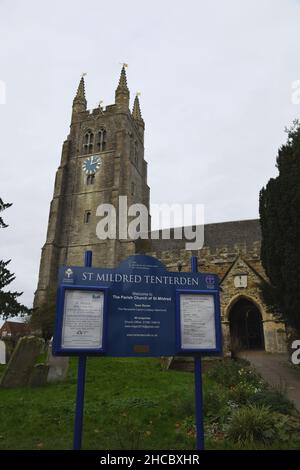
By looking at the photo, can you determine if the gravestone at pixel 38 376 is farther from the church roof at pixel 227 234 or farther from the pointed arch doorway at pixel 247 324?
the church roof at pixel 227 234

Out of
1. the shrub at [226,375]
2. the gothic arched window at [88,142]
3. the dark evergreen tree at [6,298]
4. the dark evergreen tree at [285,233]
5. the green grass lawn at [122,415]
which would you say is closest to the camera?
the green grass lawn at [122,415]

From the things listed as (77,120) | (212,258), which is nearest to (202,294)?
(212,258)

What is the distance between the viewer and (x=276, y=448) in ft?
16.6

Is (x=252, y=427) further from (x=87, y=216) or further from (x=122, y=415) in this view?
(x=87, y=216)

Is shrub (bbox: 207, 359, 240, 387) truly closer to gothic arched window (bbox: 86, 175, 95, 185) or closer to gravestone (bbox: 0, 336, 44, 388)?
gravestone (bbox: 0, 336, 44, 388)

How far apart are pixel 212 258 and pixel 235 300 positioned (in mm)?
3875

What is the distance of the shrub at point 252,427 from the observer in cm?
538

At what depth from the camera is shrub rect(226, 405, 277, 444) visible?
5375 millimetres

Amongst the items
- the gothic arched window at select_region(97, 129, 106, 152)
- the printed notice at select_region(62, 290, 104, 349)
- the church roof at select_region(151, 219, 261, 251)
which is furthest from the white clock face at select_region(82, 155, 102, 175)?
the printed notice at select_region(62, 290, 104, 349)

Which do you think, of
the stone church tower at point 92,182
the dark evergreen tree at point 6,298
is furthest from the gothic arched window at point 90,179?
the dark evergreen tree at point 6,298

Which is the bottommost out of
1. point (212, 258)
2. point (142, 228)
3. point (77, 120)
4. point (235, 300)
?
point (235, 300)

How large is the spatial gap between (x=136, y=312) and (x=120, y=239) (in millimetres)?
30308

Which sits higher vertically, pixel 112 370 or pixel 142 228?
pixel 142 228

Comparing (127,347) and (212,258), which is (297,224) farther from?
(212,258)
